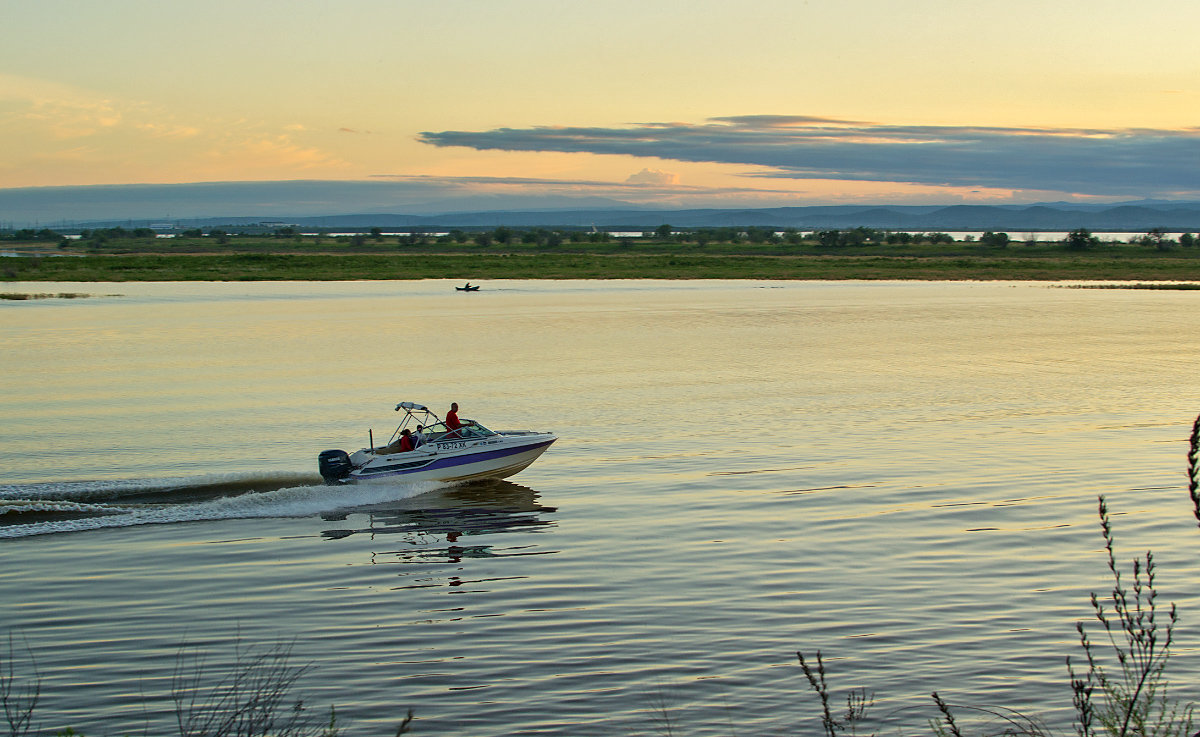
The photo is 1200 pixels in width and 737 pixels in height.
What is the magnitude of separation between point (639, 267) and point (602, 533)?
100498mm

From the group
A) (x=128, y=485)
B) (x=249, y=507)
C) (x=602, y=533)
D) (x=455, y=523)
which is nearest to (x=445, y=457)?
(x=455, y=523)

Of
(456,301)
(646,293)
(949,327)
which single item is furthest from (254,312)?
(949,327)

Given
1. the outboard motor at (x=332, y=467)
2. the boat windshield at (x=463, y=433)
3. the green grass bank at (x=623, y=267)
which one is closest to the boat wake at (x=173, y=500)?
the outboard motor at (x=332, y=467)

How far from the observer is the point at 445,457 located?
24953 mm

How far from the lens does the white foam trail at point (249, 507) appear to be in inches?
829

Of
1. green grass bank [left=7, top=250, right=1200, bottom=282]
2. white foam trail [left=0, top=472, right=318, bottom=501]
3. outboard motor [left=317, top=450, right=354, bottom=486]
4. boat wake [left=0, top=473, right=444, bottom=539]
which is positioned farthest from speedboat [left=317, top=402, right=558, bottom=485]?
green grass bank [left=7, top=250, right=1200, bottom=282]

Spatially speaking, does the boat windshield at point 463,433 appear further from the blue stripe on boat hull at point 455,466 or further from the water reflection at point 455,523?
the water reflection at point 455,523

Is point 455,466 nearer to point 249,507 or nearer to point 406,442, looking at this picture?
point 406,442

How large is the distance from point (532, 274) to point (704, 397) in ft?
261

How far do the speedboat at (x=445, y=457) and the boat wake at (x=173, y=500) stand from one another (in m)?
0.31

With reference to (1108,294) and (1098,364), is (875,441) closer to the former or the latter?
(1098,364)

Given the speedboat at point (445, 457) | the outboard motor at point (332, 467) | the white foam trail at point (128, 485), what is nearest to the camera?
the white foam trail at point (128, 485)

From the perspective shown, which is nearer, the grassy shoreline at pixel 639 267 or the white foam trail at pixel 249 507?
the white foam trail at pixel 249 507

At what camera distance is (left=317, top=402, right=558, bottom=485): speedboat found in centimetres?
2425
